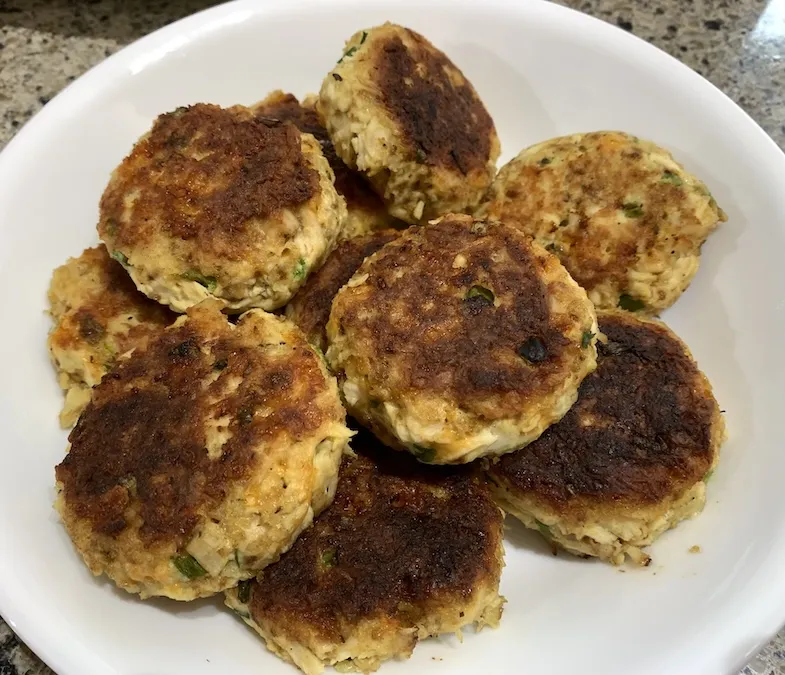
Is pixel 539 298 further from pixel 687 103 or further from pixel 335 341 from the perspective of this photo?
pixel 687 103

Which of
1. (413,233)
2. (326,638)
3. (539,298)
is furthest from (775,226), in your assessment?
(326,638)

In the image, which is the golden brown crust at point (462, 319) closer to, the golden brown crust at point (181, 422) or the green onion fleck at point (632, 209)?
the golden brown crust at point (181, 422)

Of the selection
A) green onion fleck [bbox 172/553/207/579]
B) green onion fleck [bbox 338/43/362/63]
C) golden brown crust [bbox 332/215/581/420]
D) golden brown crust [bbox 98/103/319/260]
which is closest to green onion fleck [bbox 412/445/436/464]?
golden brown crust [bbox 332/215/581/420]

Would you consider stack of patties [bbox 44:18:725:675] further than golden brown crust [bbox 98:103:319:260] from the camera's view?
No

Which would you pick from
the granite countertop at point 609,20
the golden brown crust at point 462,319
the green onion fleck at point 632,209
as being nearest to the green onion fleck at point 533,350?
the golden brown crust at point 462,319

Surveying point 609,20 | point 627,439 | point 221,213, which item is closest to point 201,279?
point 221,213

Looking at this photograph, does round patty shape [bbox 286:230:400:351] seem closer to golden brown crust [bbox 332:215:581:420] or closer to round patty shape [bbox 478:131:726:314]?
golden brown crust [bbox 332:215:581:420]
